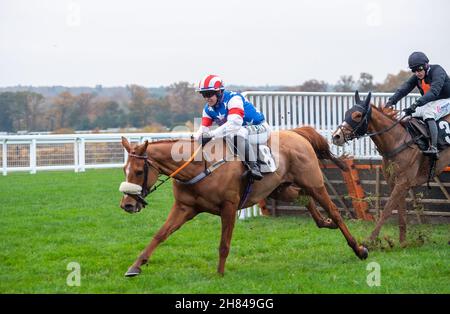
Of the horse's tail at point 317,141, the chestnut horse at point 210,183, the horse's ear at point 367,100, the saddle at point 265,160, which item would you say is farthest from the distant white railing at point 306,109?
the saddle at point 265,160

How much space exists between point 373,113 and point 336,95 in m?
3.40

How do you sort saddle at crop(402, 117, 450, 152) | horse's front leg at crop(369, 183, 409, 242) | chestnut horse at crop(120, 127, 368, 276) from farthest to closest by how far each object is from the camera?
saddle at crop(402, 117, 450, 152), horse's front leg at crop(369, 183, 409, 242), chestnut horse at crop(120, 127, 368, 276)

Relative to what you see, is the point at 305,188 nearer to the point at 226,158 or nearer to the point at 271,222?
the point at 226,158

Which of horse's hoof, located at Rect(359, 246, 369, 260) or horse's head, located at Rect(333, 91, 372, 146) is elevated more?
horse's head, located at Rect(333, 91, 372, 146)

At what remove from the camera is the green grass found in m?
7.47

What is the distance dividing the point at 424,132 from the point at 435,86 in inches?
26.3

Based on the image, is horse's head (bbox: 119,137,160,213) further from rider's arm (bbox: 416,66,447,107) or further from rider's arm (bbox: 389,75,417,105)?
rider's arm (bbox: 389,75,417,105)

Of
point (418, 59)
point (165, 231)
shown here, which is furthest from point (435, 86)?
point (165, 231)

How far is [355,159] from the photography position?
41.1ft

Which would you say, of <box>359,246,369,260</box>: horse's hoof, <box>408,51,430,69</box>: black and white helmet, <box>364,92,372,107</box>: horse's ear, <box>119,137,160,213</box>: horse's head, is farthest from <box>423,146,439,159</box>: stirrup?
<box>119,137,160,213</box>: horse's head

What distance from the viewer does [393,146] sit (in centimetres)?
1037

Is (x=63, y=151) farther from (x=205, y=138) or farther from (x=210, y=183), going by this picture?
(x=210, y=183)

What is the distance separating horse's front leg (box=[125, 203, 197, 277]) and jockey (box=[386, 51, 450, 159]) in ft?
13.0

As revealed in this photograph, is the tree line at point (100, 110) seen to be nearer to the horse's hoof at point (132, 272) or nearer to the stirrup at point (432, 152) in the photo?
the stirrup at point (432, 152)
